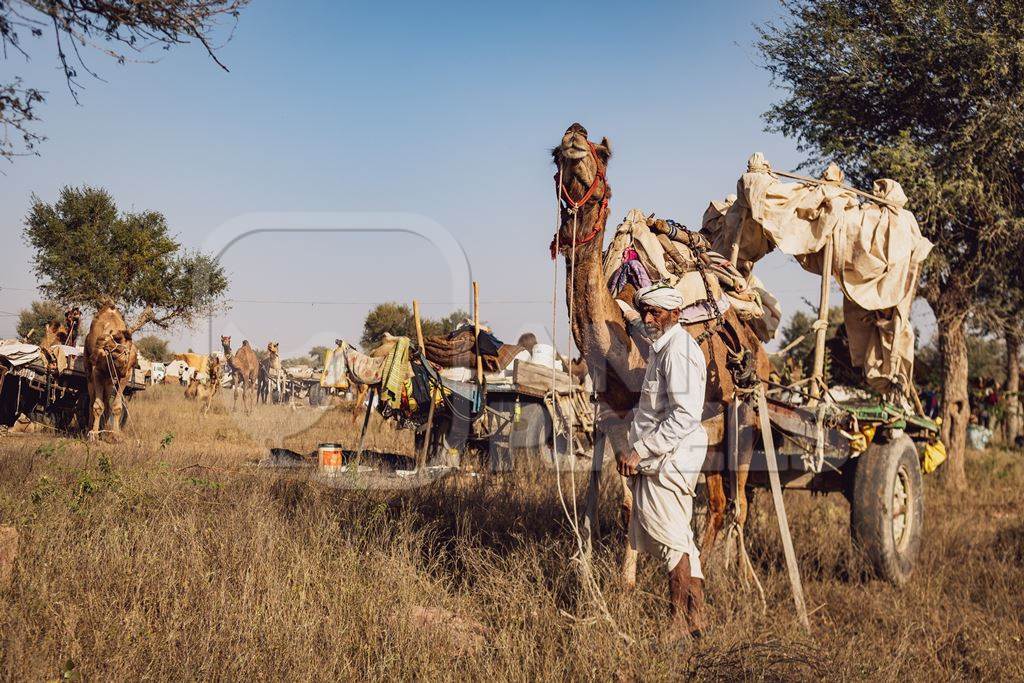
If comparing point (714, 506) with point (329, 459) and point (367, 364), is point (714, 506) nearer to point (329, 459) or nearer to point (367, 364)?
point (329, 459)

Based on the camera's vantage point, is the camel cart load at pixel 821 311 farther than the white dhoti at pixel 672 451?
Yes

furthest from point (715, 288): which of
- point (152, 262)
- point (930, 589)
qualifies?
point (152, 262)

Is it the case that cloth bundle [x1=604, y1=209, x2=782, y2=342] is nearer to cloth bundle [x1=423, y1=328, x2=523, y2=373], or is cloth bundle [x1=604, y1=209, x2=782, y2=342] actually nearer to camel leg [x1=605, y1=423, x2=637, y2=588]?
camel leg [x1=605, y1=423, x2=637, y2=588]

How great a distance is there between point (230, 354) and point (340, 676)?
Answer: 1035 inches

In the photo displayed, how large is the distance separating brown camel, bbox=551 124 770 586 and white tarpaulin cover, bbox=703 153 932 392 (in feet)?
4.63

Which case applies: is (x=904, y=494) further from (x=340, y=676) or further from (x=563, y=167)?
(x=340, y=676)

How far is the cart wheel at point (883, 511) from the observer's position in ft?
22.6

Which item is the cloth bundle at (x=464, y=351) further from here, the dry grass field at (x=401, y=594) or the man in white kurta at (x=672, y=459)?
the man in white kurta at (x=672, y=459)

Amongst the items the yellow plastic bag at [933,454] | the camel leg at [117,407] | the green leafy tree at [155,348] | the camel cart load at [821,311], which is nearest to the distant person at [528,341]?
the camel cart load at [821,311]

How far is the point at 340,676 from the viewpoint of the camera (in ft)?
13.5

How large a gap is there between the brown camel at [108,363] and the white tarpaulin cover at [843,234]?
11.4m

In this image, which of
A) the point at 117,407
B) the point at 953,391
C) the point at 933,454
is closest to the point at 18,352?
the point at 117,407

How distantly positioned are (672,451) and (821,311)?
2.61m

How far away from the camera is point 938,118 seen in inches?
502
